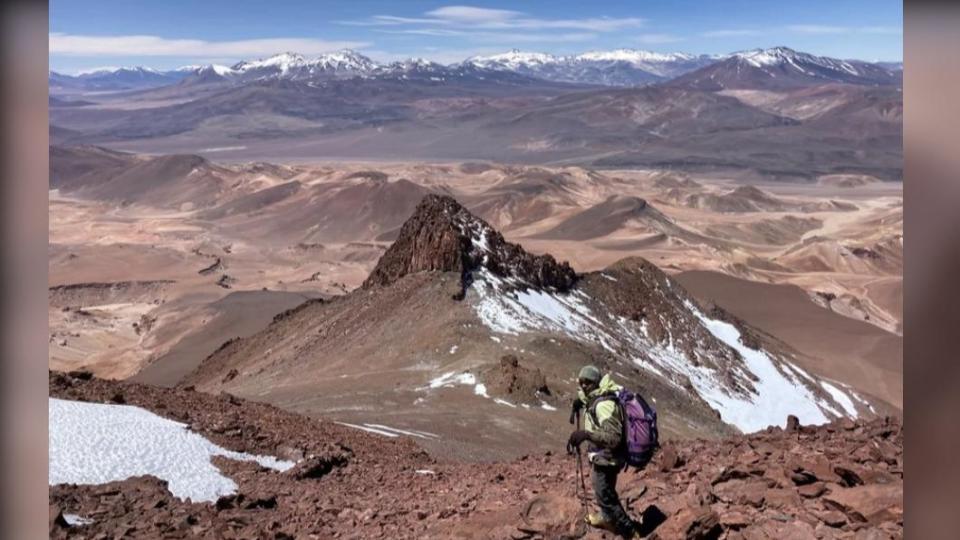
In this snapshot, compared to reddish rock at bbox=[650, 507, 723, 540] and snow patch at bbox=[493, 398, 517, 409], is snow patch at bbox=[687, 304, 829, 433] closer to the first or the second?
snow patch at bbox=[493, 398, 517, 409]

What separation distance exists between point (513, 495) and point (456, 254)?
65.7ft

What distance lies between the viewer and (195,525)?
6.12 meters

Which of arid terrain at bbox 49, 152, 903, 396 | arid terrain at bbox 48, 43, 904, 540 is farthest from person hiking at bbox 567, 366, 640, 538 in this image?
arid terrain at bbox 49, 152, 903, 396

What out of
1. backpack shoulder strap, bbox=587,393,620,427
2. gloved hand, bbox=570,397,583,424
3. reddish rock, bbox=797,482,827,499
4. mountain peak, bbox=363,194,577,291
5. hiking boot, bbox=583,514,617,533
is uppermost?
backpack shoulder strap, bbox=587,393,620,427

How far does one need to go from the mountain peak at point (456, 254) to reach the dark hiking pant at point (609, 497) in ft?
70.9

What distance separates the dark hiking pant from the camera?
4.71 meters

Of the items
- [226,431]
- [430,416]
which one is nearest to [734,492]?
[226,431]

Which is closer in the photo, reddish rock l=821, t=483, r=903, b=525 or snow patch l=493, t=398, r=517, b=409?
reddish rock l=821, t=483, r=903, b=525

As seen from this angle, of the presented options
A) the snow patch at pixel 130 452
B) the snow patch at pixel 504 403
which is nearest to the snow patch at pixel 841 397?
the snow patch at pixel 504 403

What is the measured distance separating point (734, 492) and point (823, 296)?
180 feet

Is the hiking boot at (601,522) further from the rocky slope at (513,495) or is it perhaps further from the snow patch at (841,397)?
the snow patch at (841,397)

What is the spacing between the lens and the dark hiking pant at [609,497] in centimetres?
471
